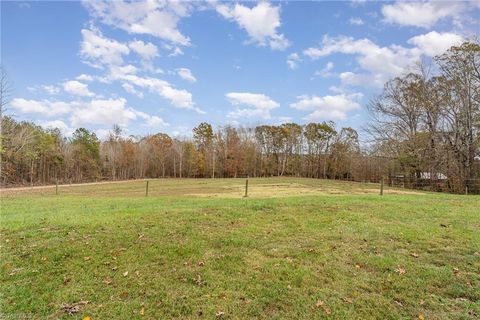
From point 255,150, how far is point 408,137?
3763 cm

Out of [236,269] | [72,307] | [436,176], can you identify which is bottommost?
[72,307]

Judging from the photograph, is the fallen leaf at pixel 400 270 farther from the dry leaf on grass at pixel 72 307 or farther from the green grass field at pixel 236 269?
the dry leaf on grass at pixel 72 307

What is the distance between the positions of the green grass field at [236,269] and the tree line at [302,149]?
2411 cm

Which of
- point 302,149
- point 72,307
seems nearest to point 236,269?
point 72,307

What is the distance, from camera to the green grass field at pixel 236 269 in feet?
14.3

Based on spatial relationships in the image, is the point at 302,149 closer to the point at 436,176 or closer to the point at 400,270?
the point at 436,176

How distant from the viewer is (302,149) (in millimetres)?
70438

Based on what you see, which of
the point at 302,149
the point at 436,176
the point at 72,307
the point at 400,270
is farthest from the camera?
the point at 302,149

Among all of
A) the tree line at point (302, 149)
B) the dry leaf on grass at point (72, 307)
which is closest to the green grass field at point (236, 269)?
the dry leaf on grass at point (72, 307)

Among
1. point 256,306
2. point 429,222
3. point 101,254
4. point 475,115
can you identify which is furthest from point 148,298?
point 475,115

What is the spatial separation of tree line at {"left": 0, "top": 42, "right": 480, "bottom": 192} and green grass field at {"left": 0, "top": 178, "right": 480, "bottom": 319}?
24.1 m

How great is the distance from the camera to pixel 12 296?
4.57 meters

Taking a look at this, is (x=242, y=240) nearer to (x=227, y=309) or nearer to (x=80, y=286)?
(x=227, y=309)

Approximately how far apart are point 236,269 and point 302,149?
66632 mm
